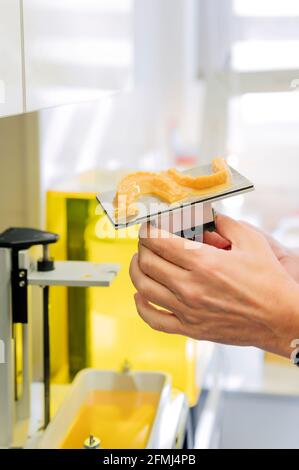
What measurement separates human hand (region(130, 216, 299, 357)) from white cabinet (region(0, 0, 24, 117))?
165mm

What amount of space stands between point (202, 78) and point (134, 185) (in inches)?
47.9

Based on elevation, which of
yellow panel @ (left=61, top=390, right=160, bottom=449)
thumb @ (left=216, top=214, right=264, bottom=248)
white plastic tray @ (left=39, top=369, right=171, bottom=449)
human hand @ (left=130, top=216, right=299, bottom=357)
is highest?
thumb @ (left=216, top=214, right=264, bottom=248)

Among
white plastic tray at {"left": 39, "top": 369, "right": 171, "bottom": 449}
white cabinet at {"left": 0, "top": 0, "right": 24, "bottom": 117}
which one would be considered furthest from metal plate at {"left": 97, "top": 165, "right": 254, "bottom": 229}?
white plastic tray at {"left": 39, "top": 369, "right": 171, "bottom": 449}

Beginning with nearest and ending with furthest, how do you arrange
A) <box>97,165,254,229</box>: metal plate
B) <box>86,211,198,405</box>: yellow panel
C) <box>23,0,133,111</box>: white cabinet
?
<box>97,165,254,229</box>: metal plate → <box>23,0,133,111</box>: white cabinet → <box>86,211,198,405</box>: yellow panel

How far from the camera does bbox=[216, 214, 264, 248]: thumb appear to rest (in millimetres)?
646

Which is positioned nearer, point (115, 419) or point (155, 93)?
point (115, 419)

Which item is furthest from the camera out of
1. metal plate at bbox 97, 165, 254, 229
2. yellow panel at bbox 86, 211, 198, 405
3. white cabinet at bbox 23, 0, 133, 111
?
yellow panel at bbox 86, 211, 198, 405

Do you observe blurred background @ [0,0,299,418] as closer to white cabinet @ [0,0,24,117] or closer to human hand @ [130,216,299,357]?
white cabinet @ [0,0,24,117]

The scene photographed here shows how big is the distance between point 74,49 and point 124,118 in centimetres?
91

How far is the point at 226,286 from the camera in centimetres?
62

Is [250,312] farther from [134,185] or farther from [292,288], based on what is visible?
[134,185]

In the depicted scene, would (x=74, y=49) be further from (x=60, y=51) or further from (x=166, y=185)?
(x=166, y=185)

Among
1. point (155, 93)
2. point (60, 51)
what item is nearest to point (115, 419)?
point (60, 51)

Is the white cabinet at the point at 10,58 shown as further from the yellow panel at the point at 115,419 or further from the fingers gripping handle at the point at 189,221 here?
the yellow panel at the point at 115,419
